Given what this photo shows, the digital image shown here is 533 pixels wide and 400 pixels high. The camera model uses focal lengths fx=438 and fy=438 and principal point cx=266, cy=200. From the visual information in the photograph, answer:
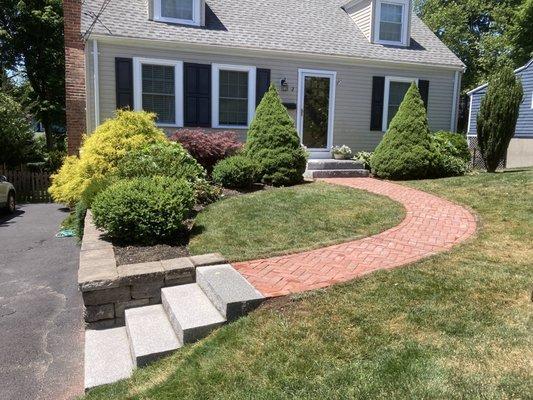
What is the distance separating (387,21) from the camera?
44.9ft

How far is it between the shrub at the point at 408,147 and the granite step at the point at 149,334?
25.6ft

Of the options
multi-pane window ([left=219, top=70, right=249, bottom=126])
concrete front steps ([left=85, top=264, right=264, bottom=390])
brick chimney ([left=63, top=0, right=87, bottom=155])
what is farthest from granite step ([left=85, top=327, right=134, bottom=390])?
brick chimney ([left=63, top=0, right=87, bottom=155])

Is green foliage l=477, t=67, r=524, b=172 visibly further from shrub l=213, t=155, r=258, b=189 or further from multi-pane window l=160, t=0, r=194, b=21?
multi-pane window l=160, t=0, r=194, b=21

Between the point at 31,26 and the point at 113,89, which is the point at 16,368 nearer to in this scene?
the point at 113,89

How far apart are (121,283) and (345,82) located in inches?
401

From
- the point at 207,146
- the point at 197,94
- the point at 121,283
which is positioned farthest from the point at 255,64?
the point at 121,283

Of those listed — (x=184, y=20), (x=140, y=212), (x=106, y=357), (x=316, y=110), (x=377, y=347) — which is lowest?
(x=106, y=357)

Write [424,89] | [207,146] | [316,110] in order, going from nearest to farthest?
[207,146] → [316,110] → [424,89]

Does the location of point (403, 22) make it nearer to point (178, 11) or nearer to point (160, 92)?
point (178, 11)

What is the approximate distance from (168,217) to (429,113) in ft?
35.9

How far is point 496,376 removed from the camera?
2576 millimetres

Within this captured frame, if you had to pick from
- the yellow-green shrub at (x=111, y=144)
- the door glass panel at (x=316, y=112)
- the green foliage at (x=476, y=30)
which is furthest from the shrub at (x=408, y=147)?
the green foliage at (x=476, y=30)

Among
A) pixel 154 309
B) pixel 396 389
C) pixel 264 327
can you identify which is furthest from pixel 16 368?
pixel 396 389

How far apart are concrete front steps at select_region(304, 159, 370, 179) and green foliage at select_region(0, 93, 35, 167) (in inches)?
470
